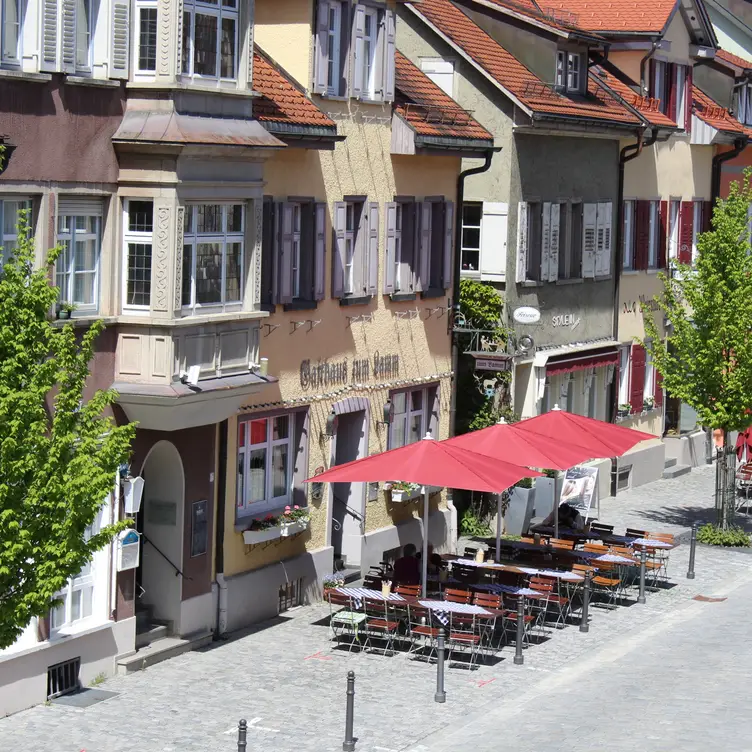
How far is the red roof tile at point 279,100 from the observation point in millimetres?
23422

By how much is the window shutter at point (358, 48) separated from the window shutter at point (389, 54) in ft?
2.01

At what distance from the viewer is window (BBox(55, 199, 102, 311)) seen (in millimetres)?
20062

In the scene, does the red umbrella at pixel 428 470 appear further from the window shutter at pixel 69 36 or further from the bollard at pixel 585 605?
the window shutter at pixel 69 36

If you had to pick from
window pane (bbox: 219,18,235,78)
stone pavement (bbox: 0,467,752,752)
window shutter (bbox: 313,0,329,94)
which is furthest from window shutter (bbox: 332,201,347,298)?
stone pavement (bbox: 0,467,752,752)

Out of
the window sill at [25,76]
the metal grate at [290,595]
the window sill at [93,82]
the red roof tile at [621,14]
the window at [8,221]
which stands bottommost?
the metal grate at [290,595]

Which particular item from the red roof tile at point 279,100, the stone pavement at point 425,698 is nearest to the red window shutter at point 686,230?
the stone pavement at point 425,698

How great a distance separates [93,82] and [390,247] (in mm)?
8474

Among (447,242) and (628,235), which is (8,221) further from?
(628,235)

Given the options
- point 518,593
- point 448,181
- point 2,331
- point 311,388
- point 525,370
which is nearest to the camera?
point 2,331

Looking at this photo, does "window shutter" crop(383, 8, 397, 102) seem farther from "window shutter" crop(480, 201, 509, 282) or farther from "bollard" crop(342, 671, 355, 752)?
"bollard" crop(342, 671, 355, 752)

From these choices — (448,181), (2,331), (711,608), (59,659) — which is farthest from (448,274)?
(2,331)

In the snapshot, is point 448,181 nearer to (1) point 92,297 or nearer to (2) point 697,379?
(2) point 697,379

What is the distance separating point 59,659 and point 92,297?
13.7ft

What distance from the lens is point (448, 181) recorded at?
29.4 meters
